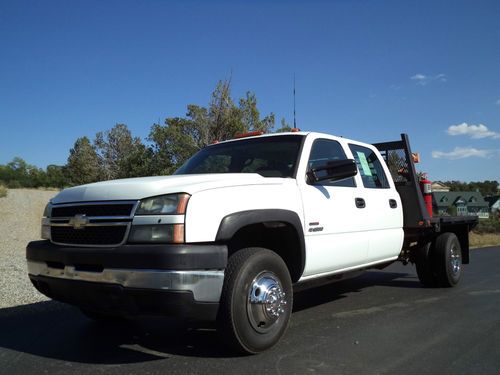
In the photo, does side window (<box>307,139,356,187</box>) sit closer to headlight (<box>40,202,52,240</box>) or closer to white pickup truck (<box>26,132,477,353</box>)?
white pickup truck (<box>26,132,477,353</box>)

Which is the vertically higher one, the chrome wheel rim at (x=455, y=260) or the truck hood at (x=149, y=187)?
the truck hood at (x=149, y=187)

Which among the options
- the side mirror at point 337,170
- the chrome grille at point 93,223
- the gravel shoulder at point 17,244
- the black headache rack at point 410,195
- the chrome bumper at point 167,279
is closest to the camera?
the chrome bumper at point 167,279

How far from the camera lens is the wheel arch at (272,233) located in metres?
3.78

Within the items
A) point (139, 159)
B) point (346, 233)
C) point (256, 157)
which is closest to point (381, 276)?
point (346, 233)

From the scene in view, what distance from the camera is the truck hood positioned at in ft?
11.7

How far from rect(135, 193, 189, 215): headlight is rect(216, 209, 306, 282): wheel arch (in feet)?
1.21

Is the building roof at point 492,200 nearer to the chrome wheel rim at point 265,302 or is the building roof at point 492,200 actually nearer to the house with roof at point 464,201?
the house with roof at point 464,201

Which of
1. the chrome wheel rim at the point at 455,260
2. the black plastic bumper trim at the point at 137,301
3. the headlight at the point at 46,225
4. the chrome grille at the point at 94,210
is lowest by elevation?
the chrome wheel rim at the point at 455,260

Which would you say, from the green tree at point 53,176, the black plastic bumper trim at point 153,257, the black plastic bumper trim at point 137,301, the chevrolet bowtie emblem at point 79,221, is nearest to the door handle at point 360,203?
the black plastic bumper trim at point 153,257

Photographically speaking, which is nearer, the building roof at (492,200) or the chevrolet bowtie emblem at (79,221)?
the chevrolet bowtie emblem at (79,221)

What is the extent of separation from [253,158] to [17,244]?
14.3 meters

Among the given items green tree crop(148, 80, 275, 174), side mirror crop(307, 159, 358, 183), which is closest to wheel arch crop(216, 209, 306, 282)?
side mirror crop(307, 159, 358, 183)

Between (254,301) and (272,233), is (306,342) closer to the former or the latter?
(254,301)

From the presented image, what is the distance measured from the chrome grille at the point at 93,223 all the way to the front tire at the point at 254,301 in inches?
34.5
